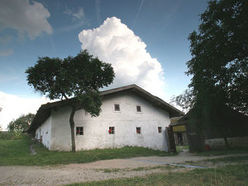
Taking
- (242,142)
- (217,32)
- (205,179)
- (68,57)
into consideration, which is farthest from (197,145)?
(68,57)

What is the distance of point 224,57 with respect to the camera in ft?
34.9

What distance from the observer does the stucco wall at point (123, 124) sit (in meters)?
15.0

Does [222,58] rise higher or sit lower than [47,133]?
higher

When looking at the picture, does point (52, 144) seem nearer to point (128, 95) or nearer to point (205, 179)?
point (128, 95)

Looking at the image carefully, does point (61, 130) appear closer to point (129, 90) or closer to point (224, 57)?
point (129, 90)

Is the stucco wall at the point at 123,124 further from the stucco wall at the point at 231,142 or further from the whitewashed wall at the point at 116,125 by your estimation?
the stucco wall at the point at 231,142

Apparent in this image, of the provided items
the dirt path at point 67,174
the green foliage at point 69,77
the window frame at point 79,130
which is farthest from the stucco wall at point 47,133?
the dirt path at point 67,174

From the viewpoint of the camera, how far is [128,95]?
18.4 m

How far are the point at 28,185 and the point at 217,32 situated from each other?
40.4 ft

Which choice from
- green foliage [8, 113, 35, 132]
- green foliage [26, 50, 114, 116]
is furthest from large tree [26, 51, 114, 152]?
green foliage [8, 113, 35, 132]

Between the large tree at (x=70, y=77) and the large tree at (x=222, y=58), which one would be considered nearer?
the large tree at (x=222, y=58)

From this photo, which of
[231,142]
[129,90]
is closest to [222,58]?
[231,142]

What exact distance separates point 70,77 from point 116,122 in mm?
6996

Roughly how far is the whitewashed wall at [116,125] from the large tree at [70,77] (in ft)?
6.40
